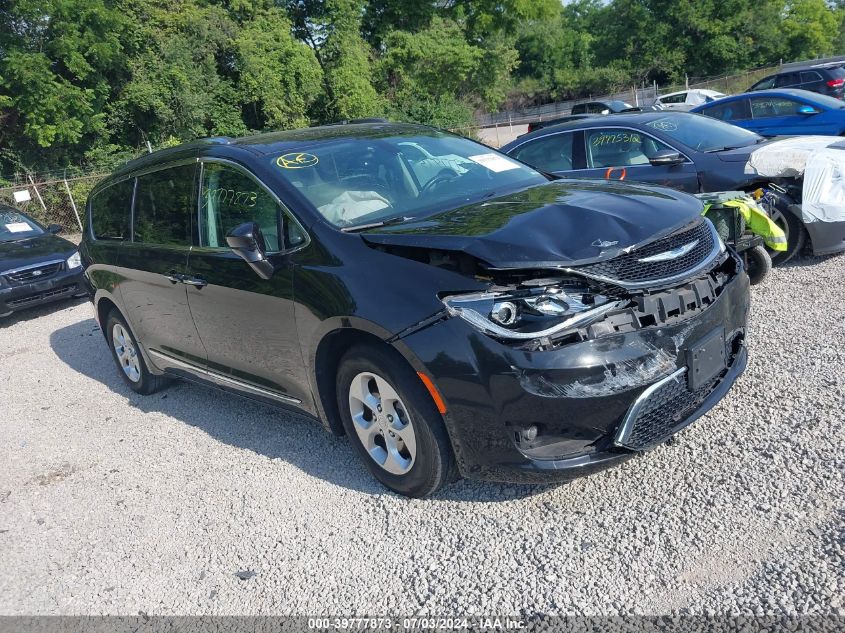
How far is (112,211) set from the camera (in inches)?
225

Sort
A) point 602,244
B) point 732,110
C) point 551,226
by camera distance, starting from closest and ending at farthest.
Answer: point 602,244, point 551,226, point 732,110

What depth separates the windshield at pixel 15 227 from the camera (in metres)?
10.4

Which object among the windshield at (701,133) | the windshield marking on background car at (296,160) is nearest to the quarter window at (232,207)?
the windshield marking on background car at (296,160)

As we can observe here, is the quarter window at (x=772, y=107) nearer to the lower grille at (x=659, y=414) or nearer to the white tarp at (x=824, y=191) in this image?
the white tarp at (x=824, y=191)

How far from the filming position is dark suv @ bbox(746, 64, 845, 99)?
62.0 feet

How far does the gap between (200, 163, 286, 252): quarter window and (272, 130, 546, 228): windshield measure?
200 mm

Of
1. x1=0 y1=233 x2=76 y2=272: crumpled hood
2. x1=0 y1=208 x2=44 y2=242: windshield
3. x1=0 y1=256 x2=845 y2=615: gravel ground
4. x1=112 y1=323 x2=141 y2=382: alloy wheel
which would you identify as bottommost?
x1=0 y1=256 x2=845 y2=615: gravel ground

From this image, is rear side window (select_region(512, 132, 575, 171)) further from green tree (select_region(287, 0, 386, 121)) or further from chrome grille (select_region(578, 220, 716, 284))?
green tree (select_region(287, 0, 386, 121))

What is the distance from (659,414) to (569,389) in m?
0.51

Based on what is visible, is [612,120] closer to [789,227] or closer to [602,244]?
[789,227]

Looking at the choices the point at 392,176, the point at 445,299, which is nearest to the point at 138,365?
the point at 392,176

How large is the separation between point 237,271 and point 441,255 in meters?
1.50

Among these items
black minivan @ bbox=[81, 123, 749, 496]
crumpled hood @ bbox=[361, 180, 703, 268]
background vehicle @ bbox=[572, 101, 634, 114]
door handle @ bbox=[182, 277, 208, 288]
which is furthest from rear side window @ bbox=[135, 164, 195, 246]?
background vehicle @ bbox=[572, 101, 634, 114]

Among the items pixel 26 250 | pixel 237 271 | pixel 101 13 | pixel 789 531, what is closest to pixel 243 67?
pixel 101 13
